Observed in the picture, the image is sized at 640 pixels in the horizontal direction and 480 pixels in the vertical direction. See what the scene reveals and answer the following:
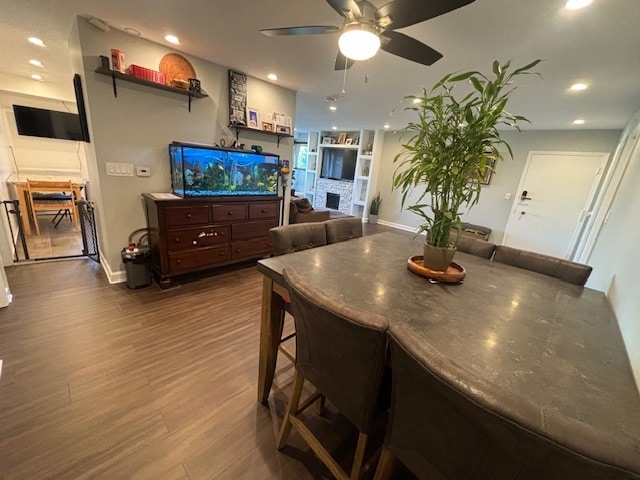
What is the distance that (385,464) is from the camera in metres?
0.87

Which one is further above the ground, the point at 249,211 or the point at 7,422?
the point at 249,211

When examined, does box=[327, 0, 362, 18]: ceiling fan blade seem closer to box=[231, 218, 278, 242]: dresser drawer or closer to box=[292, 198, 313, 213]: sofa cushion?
box=[231, 218, 278, 242]: dresser drawer

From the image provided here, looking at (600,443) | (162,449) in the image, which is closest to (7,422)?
(162,449)

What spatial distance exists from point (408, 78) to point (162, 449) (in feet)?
11.8

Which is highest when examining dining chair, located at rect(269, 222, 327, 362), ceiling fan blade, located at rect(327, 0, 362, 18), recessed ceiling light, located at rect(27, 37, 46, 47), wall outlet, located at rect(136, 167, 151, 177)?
recessed ceiling light, located at rect(27, 37, 46, 47)

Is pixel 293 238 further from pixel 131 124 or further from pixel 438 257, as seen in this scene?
pixel 131 124

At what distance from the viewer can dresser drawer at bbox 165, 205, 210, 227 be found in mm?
2529

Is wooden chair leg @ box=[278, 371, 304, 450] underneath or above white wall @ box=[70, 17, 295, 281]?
underneath

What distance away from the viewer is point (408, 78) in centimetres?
280

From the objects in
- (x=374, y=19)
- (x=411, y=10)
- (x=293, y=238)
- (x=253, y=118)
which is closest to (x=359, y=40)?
(x=374, y=19)

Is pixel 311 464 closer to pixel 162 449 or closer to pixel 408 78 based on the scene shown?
pixel 162 449

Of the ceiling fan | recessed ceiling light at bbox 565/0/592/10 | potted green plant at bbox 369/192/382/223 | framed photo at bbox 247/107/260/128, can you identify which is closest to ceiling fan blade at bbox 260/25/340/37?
the ceiling fan

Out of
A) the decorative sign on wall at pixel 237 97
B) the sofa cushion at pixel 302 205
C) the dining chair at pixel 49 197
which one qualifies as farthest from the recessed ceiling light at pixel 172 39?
the dining chair at pixel 49 197

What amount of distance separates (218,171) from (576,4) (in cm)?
300
